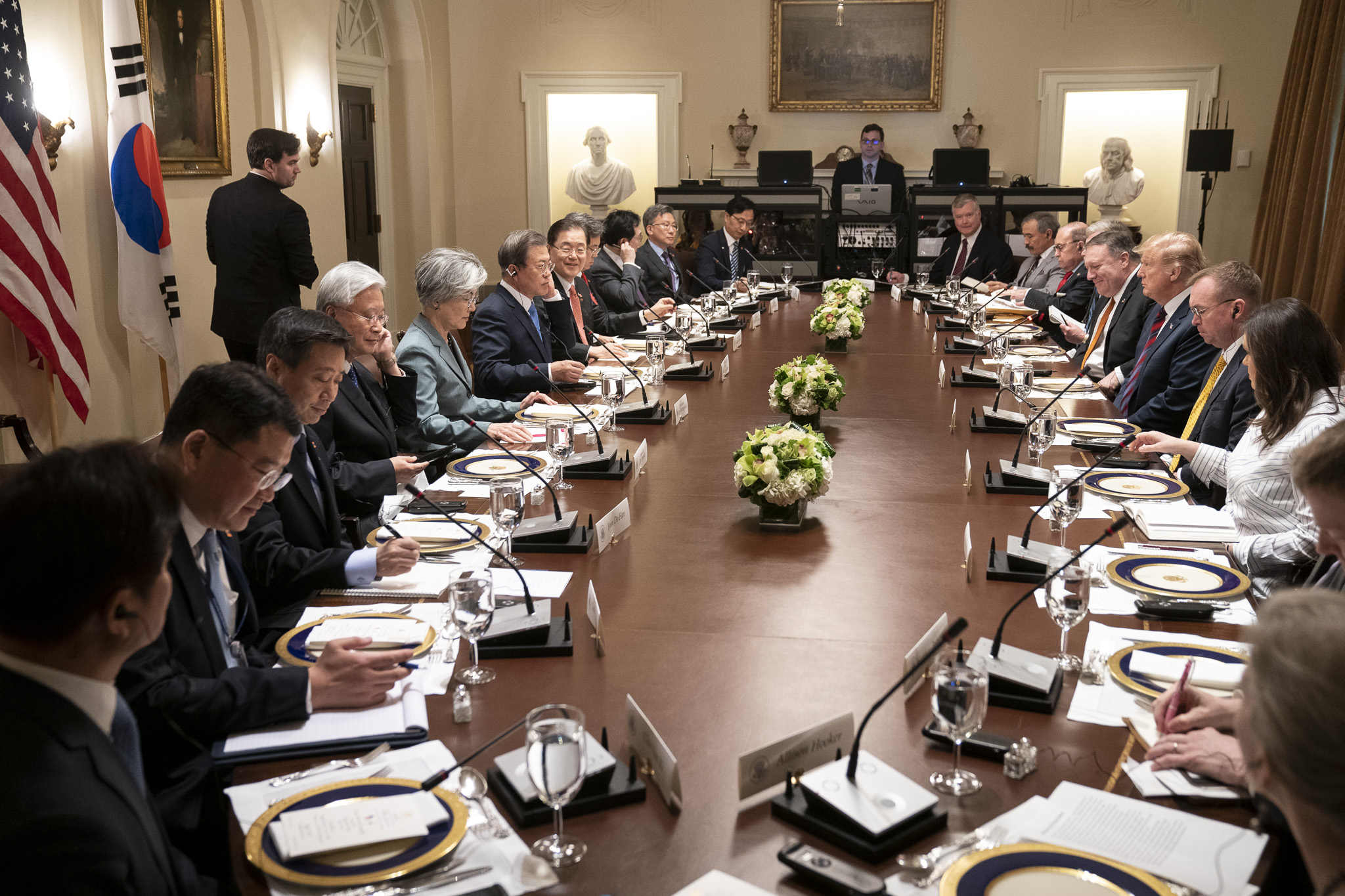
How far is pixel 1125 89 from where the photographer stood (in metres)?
10.6

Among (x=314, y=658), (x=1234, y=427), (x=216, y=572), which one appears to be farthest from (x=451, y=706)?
(x=1234, y=427)

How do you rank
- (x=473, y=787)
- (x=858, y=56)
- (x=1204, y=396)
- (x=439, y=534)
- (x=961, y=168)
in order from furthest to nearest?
(x=858, y=56)
(x=961, y=168)
(x=1204, y=396)
(x=439, y=534)
(x=473, y=787)

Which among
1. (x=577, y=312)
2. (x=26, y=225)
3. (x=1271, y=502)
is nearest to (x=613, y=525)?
(x=1271, y=502)

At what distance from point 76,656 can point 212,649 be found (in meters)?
0.71

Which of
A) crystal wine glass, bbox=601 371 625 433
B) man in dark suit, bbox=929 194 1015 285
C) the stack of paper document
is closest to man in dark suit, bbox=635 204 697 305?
man in dark suit, bbox=929 194 1015 285

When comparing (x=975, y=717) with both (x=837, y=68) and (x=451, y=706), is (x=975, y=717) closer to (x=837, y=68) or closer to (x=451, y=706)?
(x=451, y=706)

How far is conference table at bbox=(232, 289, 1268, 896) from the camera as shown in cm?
150

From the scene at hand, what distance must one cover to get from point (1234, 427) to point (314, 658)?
2.91 metres

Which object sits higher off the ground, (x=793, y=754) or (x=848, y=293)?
(x=848, y=293)

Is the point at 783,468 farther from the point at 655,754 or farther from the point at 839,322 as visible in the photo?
the point at 839,322

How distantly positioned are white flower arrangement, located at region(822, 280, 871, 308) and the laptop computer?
3.99m

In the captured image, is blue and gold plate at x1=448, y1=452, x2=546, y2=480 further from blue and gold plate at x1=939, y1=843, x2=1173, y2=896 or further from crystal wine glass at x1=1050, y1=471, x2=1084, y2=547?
blue and gold plate at x1=939, y1=843, x2=1173, y2=896

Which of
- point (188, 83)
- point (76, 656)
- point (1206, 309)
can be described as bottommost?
point (76, 656)

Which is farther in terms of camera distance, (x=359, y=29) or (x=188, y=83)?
(x=359, y=29)
